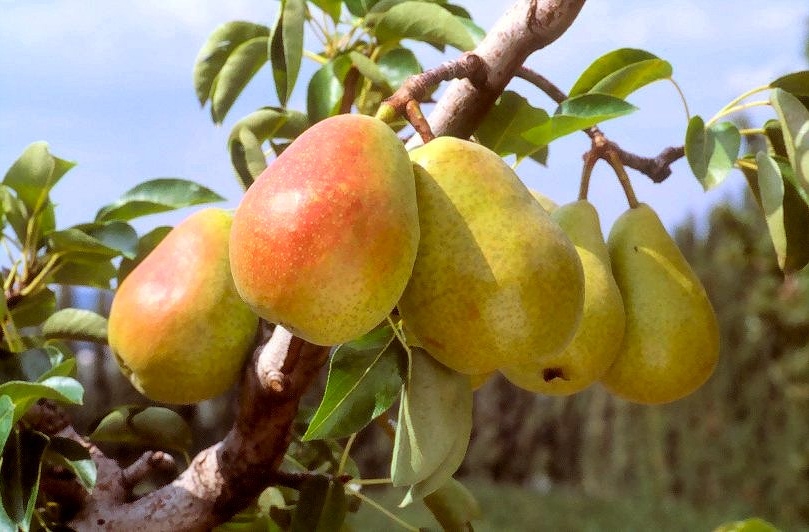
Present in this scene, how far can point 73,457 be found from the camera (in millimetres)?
781

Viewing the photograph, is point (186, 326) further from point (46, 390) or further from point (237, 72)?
point (237, 72)

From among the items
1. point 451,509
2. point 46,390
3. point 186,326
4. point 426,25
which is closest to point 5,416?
point 46,390

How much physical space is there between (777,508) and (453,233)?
383cm

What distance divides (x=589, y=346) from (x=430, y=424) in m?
0.17

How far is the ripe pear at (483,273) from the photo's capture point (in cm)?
59

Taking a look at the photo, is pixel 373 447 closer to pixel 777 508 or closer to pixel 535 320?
pixel 777 508

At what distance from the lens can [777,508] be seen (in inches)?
156

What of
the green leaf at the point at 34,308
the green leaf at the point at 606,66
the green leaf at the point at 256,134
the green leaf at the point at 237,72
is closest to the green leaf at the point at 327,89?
the green leaf at the point at 256,134

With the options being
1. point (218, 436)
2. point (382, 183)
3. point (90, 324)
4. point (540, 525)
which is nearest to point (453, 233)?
point (382, 183)

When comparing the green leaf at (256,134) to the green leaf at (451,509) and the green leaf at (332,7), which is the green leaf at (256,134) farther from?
the green leaf at (451,509)

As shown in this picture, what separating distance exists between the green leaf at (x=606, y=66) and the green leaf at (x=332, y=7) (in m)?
0.36

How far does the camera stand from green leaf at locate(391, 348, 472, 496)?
636 mm

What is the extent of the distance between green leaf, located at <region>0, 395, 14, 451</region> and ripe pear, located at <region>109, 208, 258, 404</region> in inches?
5.7

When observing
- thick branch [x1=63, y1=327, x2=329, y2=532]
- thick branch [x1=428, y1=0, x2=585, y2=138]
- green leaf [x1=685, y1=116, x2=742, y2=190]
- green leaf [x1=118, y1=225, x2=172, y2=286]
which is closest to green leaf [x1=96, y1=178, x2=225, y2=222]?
green leaf [x1=118, y1=225, x2=172, y2=286]
